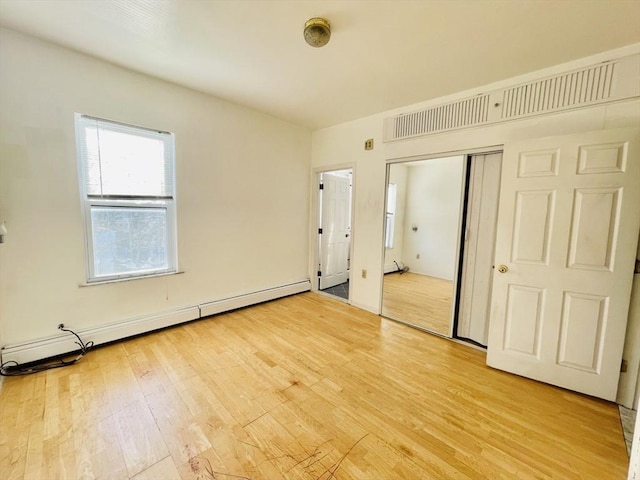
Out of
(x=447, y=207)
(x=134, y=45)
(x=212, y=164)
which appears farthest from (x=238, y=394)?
(x=447, y=207)

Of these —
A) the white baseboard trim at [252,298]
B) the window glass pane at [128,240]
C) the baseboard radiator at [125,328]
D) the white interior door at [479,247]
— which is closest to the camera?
the baseboard radiator at [125,328]

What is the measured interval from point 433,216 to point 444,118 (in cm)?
342

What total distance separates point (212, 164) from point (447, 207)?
479cm

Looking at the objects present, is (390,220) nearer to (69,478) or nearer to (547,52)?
(547,52)

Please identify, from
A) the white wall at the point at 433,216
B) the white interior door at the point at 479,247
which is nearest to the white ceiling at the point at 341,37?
the white interior door at the point at 479,247

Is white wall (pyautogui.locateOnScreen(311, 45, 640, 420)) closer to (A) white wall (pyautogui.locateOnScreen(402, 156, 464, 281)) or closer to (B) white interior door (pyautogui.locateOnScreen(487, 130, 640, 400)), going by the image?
(B) white interior door (pyautogui.locateOnScreen(487, 130, 640, 400))

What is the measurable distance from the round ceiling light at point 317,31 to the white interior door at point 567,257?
1.77m

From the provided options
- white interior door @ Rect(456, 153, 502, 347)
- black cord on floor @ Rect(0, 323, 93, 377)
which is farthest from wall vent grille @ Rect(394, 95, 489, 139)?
black cord on floor @ Rect(0, 323, 93, 377)

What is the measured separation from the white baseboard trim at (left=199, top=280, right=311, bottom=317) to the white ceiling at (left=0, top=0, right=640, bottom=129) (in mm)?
2531

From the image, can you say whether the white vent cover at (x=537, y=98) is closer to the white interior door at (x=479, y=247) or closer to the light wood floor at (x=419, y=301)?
the white interior door at (x=479, y=247)

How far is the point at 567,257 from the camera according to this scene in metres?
2.02

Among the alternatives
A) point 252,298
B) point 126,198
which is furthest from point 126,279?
point 252,298

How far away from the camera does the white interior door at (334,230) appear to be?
4.38 metres

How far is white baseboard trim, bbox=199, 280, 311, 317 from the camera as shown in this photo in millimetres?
3198
